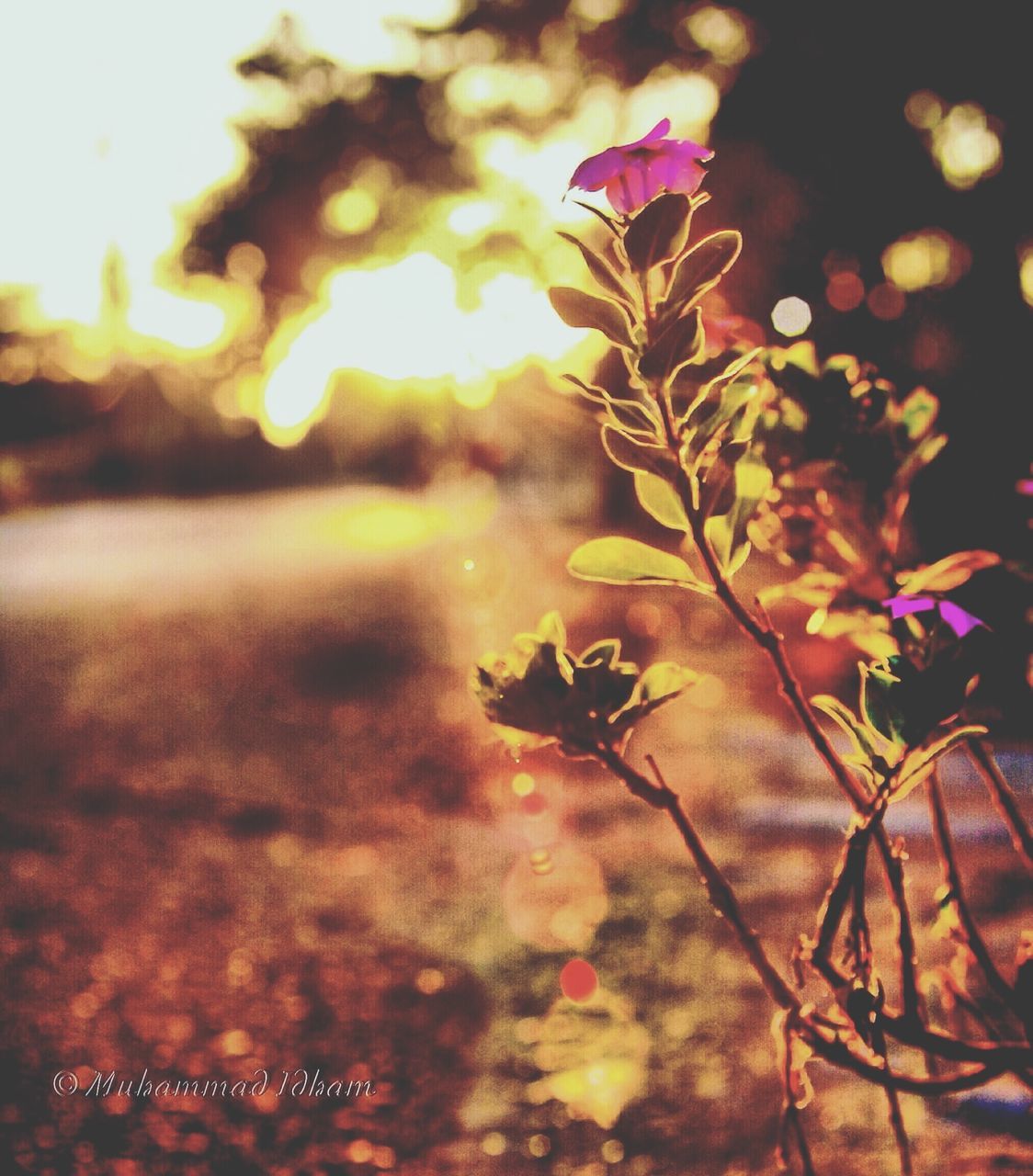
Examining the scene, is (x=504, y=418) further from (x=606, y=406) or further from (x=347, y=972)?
(x=606, y=406)

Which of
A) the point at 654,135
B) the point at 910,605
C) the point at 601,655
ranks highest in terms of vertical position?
the point at 654,135

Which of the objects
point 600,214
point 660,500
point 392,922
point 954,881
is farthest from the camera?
point 392,922

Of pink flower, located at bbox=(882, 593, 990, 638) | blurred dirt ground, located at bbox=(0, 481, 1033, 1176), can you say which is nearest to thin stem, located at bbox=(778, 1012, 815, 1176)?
pink flower, located at bbox=(882, 593, 990, 638)

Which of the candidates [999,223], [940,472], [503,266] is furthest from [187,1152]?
[999,223]

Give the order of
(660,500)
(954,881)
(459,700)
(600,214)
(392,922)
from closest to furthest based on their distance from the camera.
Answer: (600,214), (660,500), (954,881), (392,922), (459,700)

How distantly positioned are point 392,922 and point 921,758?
3.84 metres

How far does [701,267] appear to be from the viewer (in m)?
1.14

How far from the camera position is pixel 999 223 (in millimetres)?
9500

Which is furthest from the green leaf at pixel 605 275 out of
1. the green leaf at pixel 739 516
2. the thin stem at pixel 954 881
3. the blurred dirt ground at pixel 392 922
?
the blurred dirt ground at pixel 392 922

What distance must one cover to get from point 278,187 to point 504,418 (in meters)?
5.35

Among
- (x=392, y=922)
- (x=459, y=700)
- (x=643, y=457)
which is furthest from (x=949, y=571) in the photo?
(x=459, y=700)

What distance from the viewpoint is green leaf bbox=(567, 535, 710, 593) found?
4.38ft

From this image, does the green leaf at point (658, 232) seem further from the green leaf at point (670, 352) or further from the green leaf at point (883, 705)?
the green leaf at point (883, 705)

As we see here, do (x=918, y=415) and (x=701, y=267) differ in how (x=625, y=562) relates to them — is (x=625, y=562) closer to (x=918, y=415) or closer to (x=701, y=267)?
(x=701, y=267)
